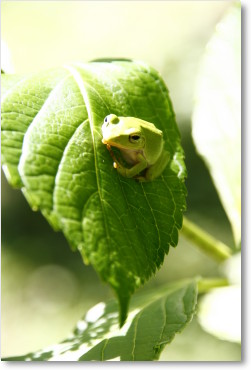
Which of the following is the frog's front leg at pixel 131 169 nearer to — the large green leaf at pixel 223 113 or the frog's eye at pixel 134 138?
the frog's eye at pixel 134 138

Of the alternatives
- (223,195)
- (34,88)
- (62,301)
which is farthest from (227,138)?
(62,301)

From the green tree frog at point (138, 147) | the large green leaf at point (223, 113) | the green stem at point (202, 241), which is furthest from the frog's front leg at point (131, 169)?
the large green leaf at point (223, 113)

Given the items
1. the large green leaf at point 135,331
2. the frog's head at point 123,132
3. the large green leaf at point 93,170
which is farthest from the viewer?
the large green leaf at point 135,331

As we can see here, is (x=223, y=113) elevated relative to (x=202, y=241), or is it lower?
elevated

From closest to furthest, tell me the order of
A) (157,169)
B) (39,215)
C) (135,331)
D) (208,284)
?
(157,169), (135,331), (208,284), (39,215)

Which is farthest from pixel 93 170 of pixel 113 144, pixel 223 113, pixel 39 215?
pixel 39 215

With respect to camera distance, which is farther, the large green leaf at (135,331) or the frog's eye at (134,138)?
the large green leaf at (135,331)

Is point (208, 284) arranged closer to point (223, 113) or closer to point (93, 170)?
point (223, 113)
